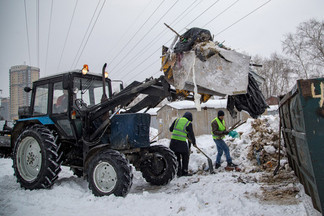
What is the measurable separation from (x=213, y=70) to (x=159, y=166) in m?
2.77

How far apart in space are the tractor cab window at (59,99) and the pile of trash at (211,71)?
8.79ft

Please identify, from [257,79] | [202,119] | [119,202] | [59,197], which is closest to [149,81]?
[257,79]

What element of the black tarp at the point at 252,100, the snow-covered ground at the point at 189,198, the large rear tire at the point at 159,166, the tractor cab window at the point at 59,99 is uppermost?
the tractor cab window at the point at 59,99

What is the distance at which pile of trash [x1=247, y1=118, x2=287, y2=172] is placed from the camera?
5976 millimetres

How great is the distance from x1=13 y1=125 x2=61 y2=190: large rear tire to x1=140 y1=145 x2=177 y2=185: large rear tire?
6.37 ft

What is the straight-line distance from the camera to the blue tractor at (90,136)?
14.8 feet

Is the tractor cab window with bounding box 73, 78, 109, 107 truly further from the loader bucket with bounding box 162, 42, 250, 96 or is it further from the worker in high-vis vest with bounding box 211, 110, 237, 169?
the worker in high-vis vest with bounding box 211, 110, 237, 169

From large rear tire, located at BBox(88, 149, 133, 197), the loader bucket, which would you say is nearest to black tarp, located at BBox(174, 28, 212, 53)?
the loader bucket

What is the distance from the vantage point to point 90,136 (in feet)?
16.7

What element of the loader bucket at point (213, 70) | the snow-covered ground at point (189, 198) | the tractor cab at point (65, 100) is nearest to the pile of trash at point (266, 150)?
the snow-covered ground at point (189, 198)

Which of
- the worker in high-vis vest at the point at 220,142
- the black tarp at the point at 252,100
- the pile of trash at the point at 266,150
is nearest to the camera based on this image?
the black tarp at the point at 252,100

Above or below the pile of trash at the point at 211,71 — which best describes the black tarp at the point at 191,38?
above

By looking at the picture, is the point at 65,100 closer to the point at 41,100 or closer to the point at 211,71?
the point at 41,100

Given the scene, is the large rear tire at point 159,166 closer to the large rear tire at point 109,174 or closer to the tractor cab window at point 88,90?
the large rear tire at point 109,174
